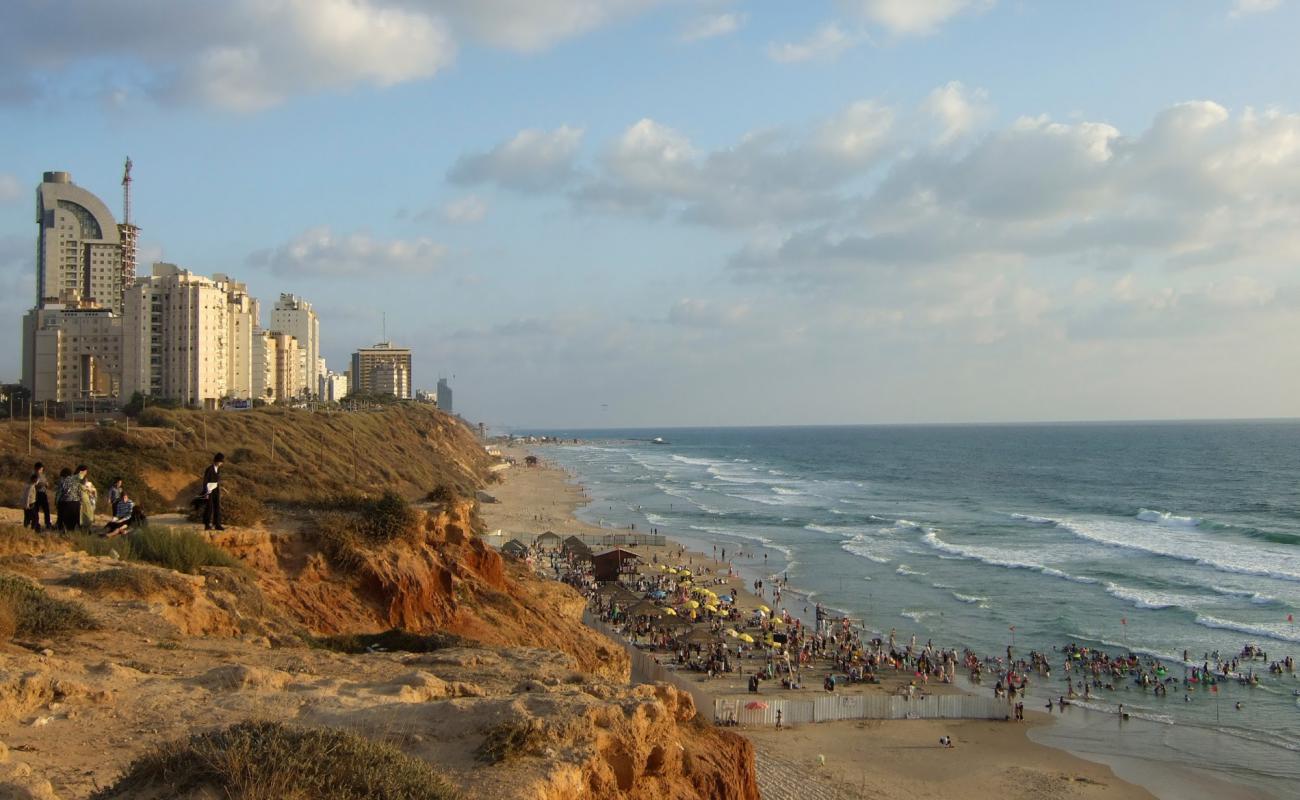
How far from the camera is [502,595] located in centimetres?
2225

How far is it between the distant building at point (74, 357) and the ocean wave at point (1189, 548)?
72.7m

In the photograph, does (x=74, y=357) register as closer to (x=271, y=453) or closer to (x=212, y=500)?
(x=271, y=453)

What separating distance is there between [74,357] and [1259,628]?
266ft

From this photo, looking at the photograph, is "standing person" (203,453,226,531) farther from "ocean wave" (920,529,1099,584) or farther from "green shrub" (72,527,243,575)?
"ocean wave" (920,529,1099,584)

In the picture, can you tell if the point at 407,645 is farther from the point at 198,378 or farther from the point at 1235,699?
the point at 198,378

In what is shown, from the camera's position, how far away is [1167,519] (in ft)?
206

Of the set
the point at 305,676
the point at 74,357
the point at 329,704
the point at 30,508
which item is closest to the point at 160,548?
the point at 30,508

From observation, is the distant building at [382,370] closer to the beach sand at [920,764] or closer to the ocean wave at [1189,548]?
the ocean wave at [1189,548]

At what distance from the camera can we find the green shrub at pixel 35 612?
379 inches

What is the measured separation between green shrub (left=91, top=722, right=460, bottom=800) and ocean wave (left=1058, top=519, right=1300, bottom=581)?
159 ft

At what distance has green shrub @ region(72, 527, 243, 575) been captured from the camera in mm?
14594

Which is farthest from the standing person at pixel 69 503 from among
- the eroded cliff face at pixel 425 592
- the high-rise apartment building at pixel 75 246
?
the high-rise apartment building at pixel 75 246

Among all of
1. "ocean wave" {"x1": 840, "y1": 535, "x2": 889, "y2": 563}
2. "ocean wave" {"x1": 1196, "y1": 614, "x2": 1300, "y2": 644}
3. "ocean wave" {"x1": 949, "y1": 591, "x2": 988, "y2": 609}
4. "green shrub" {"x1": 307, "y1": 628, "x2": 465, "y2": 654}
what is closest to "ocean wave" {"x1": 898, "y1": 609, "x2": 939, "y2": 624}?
"ocean wave" {"x1": 949, "y1": 591, "x2": 988, "y2": 609}

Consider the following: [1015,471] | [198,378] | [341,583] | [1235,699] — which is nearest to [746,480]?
[1015,471]
